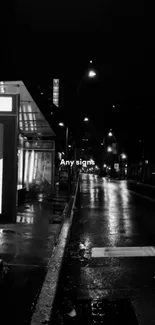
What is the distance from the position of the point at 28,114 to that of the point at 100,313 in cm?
1146

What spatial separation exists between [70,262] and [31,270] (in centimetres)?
149

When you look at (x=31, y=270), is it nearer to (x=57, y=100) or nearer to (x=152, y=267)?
(x=152, y=267)

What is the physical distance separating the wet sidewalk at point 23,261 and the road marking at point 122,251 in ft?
3.49

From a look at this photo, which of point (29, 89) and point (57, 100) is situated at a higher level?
point (57, 100)

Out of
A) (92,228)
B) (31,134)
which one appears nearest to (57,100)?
(31,134)

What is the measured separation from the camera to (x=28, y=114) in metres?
15.6

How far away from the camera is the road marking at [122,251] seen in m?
8.70

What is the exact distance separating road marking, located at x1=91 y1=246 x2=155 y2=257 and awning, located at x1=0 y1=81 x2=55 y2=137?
461cm

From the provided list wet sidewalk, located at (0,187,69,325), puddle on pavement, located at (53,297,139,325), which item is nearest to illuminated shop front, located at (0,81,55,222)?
wet sidewalk, located at (0,187,69,325)

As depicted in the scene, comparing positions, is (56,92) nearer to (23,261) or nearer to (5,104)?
(5,104)

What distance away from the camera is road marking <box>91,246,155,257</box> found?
8695 mm

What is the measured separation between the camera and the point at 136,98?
58.1 metres

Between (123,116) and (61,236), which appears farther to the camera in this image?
(123,116)

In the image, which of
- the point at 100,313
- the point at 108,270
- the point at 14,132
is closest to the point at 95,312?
the point at 100,313
